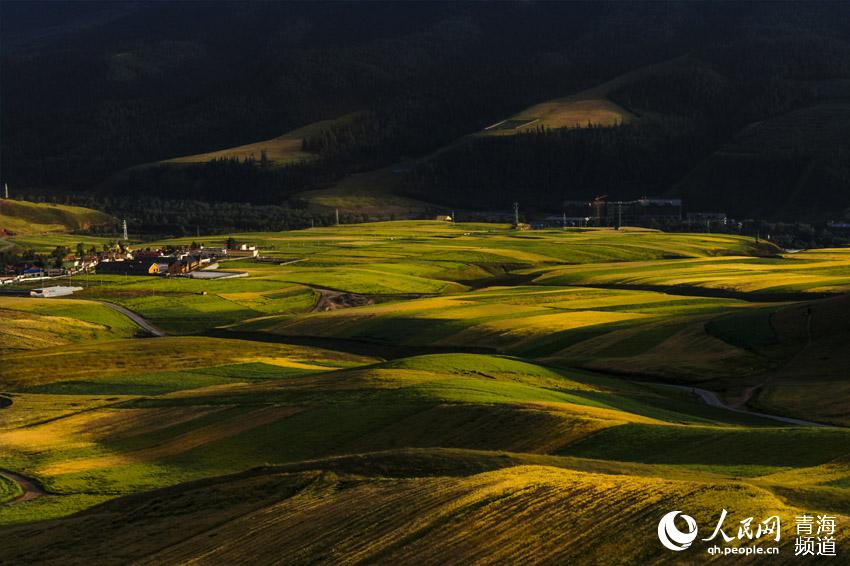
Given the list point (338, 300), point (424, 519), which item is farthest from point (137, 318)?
point (424, 519)

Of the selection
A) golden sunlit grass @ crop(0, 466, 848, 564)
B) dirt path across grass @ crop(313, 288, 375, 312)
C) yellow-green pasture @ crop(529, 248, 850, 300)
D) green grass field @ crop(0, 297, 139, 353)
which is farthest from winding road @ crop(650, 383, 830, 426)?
dirt path across grass @ crop(313, 288, 375, 312)

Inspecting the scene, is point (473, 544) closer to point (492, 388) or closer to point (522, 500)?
point (522, 500)

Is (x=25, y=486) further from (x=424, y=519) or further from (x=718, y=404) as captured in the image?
(x=718, y=404)

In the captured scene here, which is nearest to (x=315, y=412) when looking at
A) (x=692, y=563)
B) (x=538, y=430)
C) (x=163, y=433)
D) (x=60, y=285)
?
(x=163, y=433)

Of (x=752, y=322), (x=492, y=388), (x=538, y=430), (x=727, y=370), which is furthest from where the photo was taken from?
(x=752, y=322)

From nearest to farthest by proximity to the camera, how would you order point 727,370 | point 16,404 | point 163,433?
point 163,433 < point 16,404 < point 727,370

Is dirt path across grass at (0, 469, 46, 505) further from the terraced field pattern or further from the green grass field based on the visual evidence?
the green grass field

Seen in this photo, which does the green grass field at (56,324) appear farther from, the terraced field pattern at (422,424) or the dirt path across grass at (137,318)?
the dirt path across grass at (137,318)
